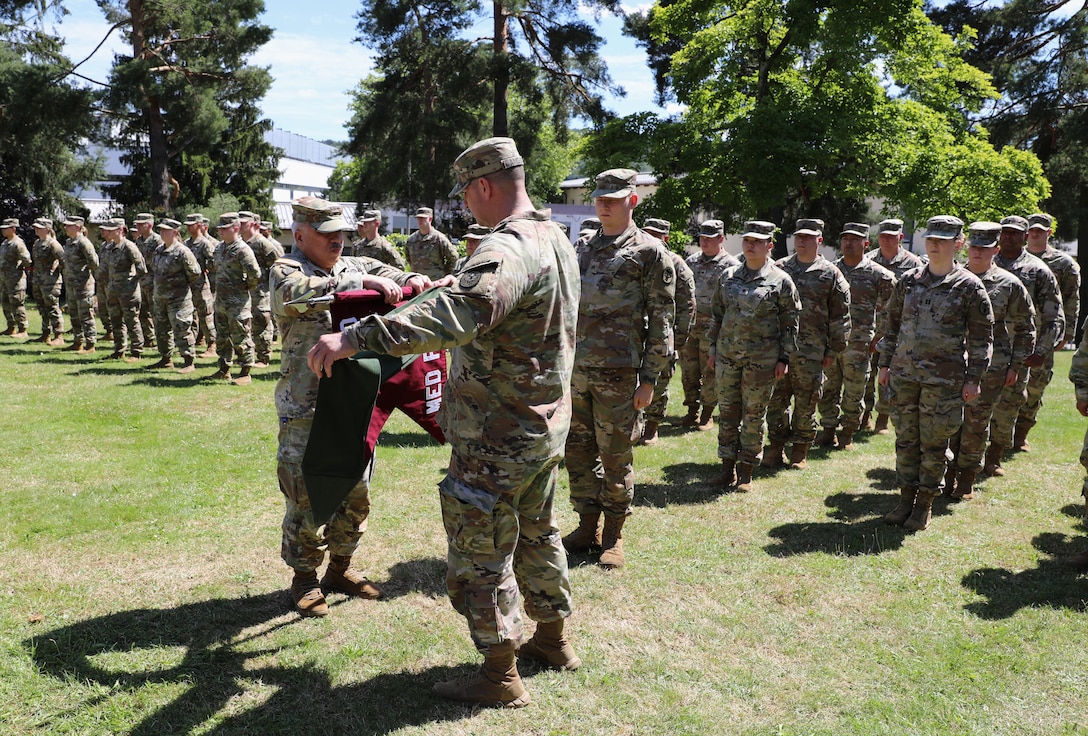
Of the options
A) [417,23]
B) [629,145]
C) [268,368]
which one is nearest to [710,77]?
[629,145]

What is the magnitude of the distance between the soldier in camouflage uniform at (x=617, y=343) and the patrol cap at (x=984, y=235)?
3111mm

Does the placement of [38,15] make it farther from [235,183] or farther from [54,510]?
[54,510]

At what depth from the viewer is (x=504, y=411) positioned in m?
3.50

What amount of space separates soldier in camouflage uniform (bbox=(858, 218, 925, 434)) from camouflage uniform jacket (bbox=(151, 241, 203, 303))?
978cm

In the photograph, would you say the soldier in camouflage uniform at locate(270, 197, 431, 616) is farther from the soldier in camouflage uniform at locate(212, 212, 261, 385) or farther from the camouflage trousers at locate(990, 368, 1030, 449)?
the soldier in camouflage uniform at locate(212, 212, 261, 385)

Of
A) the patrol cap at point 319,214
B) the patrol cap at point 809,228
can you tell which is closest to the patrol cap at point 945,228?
the patrol cap at point 809,228

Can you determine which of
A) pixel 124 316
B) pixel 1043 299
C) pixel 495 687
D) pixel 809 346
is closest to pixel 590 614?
pixel 495 687

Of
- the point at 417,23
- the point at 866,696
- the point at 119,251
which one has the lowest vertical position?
the point at 866,696

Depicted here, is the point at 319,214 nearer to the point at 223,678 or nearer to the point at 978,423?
the point at 223,678

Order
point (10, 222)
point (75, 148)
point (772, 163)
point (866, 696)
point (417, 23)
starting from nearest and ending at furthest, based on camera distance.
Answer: point (866, 696) → point (10, 222) → point (772, 163) → point (417, 23) → point (75, 148)

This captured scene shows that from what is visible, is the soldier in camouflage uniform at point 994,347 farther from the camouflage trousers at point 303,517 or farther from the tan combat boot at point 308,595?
the tan combat boot at point 308,595

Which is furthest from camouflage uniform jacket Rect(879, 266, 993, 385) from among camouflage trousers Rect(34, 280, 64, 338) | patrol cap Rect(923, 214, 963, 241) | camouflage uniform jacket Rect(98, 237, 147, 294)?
camouflage trousers Rect(34, 280, 64, 338)

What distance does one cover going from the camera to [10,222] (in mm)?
15688

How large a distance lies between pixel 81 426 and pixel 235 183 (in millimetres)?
24614
